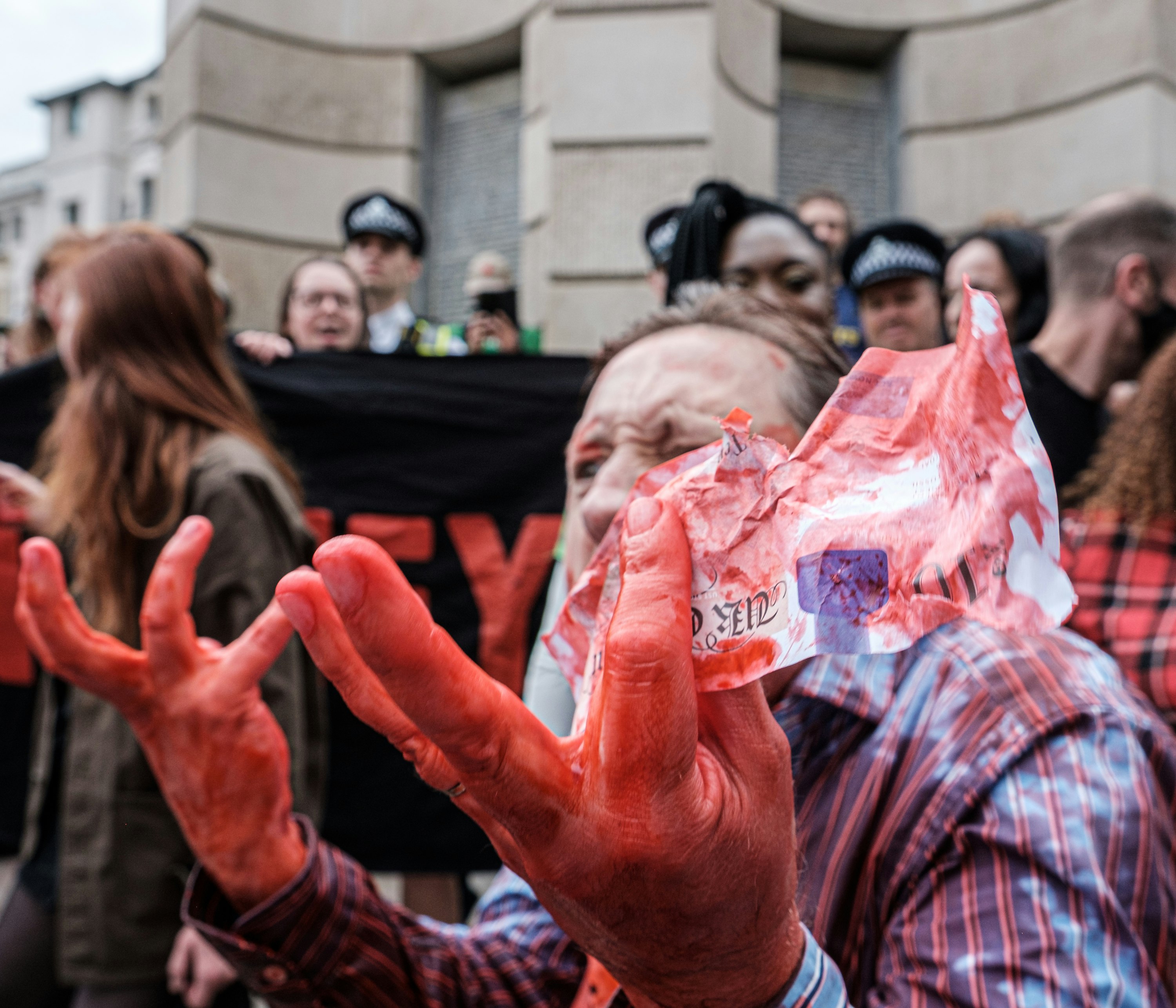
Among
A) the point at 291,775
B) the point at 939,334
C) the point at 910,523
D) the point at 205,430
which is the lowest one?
the point at 291,775

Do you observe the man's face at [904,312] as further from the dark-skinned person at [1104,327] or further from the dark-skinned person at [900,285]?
the dark-skinned person at [1104,327]

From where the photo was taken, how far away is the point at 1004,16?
6.09 meters

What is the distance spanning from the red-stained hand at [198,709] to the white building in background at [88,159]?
55.8m

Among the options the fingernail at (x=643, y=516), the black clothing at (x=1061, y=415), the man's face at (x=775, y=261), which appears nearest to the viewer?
the fingernail at (x=643, y=516)

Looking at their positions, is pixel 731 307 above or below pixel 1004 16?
below

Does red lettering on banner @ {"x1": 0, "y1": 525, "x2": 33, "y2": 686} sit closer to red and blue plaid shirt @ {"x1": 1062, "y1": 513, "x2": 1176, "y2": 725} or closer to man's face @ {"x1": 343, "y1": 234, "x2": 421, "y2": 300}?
man's face @ {"x1": 343, "y1": 234, "x2": 421, "y2": 300}

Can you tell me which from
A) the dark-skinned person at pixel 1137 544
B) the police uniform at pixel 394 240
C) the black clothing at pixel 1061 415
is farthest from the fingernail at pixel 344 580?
the police uniform at pixel 394 240

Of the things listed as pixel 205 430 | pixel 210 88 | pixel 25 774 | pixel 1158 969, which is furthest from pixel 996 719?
pixel 210 88

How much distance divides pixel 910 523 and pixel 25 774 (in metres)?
3.41

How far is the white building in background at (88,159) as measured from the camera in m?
52.4

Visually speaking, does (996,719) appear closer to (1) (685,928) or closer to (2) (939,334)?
(1) (685,928)

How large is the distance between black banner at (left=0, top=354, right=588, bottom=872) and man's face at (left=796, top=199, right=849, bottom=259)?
1680 millimetres

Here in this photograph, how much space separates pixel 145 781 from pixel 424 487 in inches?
61.5

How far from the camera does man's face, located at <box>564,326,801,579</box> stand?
1202 mm
